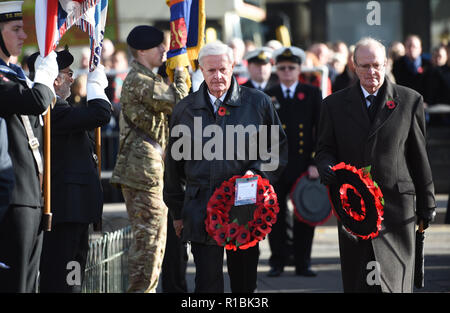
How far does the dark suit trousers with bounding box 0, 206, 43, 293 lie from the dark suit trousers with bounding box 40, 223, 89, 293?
2.35 feet

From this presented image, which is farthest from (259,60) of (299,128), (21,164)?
(21,164)

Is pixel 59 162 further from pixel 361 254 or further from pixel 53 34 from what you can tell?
pixel 361 254

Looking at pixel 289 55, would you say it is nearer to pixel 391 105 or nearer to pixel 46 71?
pixel 391 105

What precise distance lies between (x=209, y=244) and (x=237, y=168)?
1.78 ft

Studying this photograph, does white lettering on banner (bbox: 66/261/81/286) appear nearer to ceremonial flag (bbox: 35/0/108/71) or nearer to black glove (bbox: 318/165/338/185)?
ceremonial flag (bbox: 35/0/108/71)

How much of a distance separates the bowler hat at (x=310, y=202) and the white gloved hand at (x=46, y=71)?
4503mm

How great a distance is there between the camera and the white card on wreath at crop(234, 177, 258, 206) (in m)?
6.19

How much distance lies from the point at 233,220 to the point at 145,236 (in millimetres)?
1513

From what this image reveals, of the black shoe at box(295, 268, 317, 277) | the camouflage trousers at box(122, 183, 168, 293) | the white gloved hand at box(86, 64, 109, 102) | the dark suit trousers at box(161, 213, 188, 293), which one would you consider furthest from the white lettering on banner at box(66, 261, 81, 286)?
the black shoe at box(295, 268, 317, 277)

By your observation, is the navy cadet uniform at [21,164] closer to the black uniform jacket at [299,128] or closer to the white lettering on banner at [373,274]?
the white lettering on banner at [373,274]

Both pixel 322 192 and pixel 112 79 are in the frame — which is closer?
pixel 322 192

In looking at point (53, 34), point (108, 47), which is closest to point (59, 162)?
point (53, 34)

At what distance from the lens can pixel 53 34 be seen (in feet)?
20.0

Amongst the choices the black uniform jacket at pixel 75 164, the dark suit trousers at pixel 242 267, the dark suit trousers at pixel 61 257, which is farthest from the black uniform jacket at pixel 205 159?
the dark suit trousers at pixel 61 257
